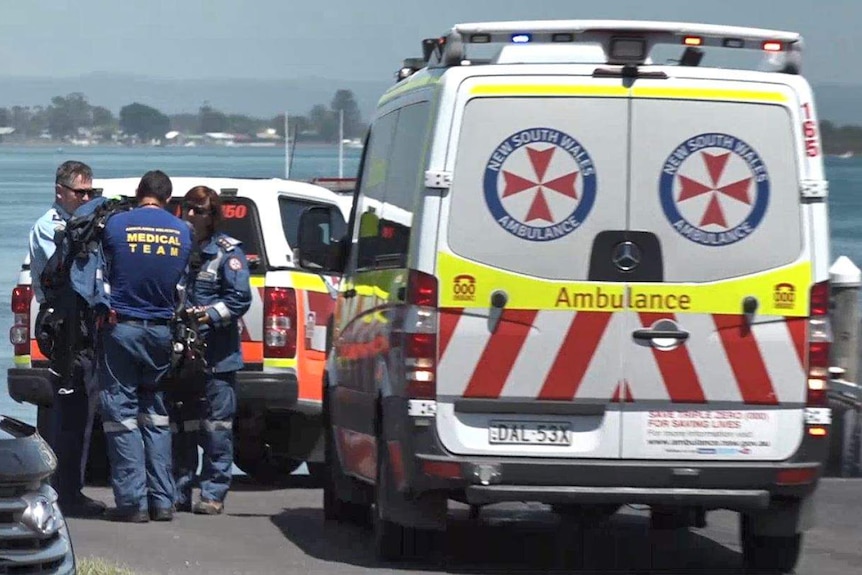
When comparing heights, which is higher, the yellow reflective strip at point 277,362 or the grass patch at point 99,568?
the yellow reflective strip at point 277,362

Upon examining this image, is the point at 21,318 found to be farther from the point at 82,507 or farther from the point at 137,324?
the point at 137,324

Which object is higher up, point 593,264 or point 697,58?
point 697,58

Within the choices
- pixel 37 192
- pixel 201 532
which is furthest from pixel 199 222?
pixel 37 192

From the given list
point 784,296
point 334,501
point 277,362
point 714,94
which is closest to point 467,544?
point 334,501

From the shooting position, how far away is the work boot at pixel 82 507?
11.8 meters

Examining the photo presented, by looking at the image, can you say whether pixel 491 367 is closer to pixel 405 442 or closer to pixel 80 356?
pixel 405 442

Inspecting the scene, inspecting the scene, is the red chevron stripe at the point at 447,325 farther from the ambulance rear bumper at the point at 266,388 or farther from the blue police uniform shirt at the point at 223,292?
the ambulance rear bumper at the point at 266,388

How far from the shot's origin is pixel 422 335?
30.2 ft

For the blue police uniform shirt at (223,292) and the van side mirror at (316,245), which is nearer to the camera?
the van side mirror at (316,245)

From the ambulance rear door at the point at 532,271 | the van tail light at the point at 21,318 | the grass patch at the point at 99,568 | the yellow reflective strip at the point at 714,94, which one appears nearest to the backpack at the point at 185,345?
the van tail light at the point at 21,318

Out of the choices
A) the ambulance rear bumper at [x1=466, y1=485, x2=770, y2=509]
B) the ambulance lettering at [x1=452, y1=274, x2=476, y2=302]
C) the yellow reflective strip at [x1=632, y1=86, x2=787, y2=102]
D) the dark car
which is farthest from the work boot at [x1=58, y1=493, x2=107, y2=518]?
the dark car

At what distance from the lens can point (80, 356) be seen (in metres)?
11.6

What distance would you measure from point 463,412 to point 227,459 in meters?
3.05

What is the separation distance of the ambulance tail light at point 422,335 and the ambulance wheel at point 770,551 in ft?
5.55
